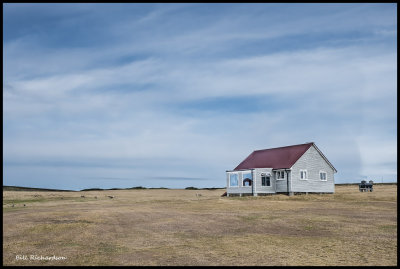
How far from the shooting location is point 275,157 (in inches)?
1908

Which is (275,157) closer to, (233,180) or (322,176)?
(233,180)

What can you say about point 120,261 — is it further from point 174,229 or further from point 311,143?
point 311,143

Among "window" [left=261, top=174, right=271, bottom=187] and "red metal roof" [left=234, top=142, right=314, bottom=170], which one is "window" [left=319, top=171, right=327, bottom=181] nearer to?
"red metal roof" [left=234, top=142, right=314, bottom=170]

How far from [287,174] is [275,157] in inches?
179

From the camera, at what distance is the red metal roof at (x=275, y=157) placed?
45.4 metres

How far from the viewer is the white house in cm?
4453

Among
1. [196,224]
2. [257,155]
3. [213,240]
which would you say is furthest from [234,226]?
[257,155]

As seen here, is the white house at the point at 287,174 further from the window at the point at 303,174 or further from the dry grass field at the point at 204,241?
the dry grass field at the point at 204,241

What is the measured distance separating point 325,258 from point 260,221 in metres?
8.54

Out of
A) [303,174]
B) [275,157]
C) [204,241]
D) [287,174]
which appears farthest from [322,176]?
[204,241]

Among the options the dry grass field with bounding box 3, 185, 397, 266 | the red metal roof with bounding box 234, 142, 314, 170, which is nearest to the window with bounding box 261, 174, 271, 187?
the red metal roof with bounding box 234, 142, 314, 170

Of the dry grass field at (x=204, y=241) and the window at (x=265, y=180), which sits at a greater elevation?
the window at (x=265, y=180)

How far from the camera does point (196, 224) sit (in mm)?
17938

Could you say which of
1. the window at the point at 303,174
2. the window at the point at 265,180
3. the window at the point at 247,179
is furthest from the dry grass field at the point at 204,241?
the window at the point at 265,180
